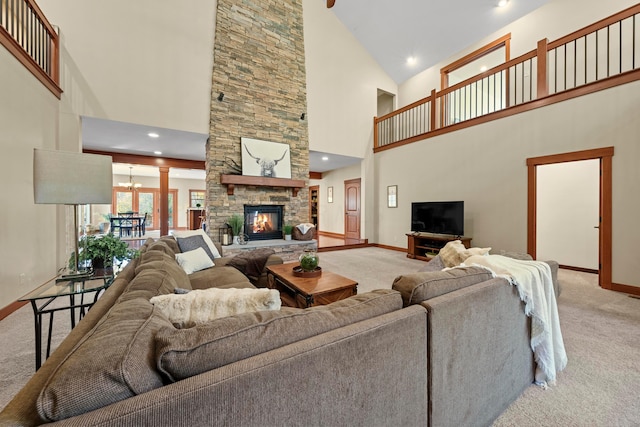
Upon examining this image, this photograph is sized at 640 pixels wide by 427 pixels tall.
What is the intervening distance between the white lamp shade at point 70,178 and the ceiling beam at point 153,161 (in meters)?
5.33

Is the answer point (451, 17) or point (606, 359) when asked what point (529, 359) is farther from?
point (451, 17)

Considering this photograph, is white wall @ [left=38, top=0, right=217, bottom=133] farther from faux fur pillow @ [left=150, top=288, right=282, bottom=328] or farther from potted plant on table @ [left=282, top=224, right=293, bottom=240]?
faux fur pillow @ [left=150, top=288, right=282, bottom=328]

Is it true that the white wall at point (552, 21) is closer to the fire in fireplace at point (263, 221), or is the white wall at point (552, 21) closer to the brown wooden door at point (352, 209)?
the brown wooden door at point (352, 209)

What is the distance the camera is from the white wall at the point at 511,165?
332cm

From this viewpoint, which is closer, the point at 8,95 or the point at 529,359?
the point at 529,359

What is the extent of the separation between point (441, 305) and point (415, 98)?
746 centimetres

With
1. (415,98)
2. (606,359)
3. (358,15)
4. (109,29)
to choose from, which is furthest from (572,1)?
(109,29)

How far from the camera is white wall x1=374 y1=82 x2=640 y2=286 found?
10.9 ft

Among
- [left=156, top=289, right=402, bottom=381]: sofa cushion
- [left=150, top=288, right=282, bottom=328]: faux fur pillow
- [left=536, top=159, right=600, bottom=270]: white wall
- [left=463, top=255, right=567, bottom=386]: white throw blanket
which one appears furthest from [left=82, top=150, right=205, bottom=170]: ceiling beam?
[left=536, top=159, right=600, bottom=270]: white wall

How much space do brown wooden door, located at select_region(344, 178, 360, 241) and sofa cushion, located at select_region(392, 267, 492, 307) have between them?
6205 millimetres

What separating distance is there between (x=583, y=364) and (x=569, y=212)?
3983mm

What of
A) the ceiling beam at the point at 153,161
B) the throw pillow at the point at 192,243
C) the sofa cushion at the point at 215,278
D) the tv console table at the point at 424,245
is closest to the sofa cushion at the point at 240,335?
the sofa cushion at the point at 215,278

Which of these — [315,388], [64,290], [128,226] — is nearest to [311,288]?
[315,388]

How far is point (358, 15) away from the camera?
6.15 meters
